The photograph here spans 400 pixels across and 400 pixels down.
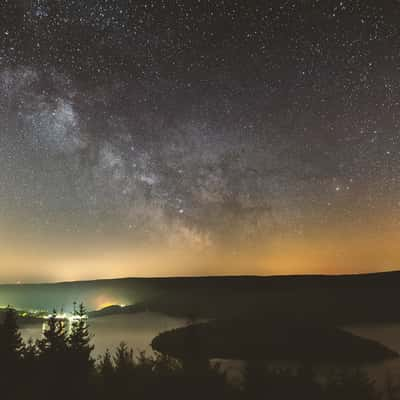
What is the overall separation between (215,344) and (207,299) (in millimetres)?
104238

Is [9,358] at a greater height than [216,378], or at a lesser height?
greater

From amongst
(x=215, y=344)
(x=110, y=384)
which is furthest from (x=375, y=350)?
(x=110, y=384)

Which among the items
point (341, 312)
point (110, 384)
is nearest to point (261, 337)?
point (110, 384)

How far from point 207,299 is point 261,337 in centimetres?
10287

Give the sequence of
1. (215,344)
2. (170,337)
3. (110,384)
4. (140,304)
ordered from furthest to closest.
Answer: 1. (140,304)
2. (170,337)
3. (215,344)
4. (110,384)

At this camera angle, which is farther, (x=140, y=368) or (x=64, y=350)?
(x=140, y=368)

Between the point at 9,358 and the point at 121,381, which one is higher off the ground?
the point at 9,358

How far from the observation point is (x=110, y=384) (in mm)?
18141

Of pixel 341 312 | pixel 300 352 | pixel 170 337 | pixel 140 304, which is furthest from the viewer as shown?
pixel 140 304

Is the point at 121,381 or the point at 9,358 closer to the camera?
the point at 121,381

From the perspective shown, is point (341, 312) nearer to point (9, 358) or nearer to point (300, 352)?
point (300, 352)

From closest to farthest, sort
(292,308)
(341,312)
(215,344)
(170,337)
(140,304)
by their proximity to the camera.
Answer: (215,344) < (170,337) < (341,312) < (292,308) < (140,304)

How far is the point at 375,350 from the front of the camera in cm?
4884

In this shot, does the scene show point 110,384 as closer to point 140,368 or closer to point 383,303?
point 140,368
